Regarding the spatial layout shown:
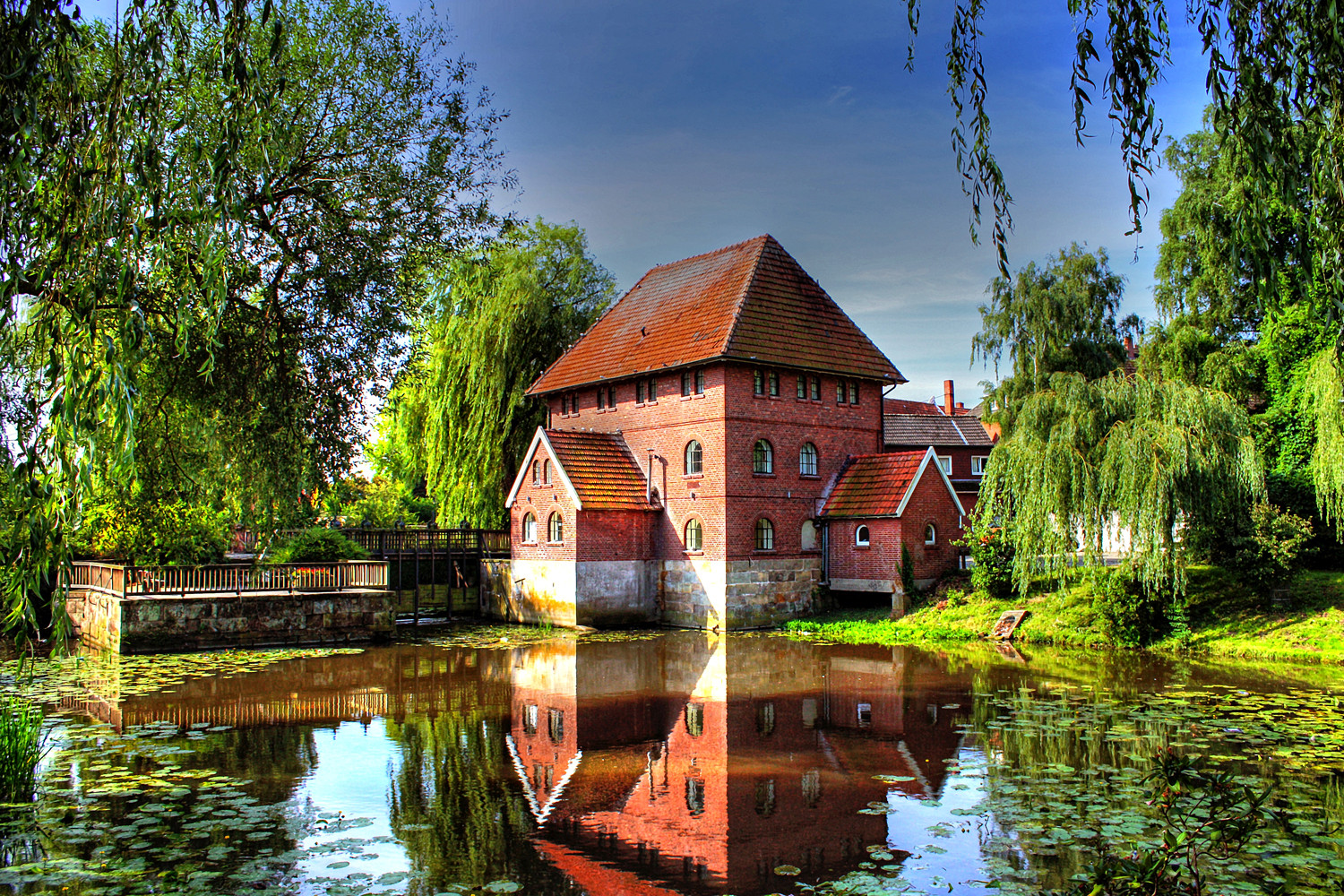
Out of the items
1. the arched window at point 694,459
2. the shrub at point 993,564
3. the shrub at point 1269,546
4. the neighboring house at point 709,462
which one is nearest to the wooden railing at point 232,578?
the neighboring house at point 709,462

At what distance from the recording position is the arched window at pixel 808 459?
26.7m

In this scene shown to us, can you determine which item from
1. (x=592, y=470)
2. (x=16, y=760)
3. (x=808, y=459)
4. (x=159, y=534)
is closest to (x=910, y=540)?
(x=808, y=459)

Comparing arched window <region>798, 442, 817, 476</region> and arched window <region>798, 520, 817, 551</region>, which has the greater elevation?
arched window <region>798, 442, 817, 476</region>

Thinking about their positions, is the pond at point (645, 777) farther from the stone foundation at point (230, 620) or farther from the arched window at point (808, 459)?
the arched window at point (808, 459)

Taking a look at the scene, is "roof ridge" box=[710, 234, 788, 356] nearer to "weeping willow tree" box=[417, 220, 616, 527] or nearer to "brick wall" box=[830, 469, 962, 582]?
"brick wall" box=[830, 469, 962, 582]

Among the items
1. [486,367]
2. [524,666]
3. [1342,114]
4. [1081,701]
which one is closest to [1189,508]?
[1081,701]

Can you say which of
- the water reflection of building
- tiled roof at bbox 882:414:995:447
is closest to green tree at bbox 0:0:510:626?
the water reflection of building

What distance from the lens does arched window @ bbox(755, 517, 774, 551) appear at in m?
25.5

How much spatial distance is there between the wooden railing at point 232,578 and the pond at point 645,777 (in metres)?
3.86

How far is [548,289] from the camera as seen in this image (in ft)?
114

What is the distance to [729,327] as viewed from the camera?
82.8 feet

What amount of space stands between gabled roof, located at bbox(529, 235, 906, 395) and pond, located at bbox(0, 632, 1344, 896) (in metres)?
10.8

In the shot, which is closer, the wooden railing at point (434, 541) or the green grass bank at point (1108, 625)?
the green grass bank at point (1108, 625)

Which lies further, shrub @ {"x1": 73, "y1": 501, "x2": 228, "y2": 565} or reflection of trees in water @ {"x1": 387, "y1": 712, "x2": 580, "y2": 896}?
shrub @ {"x1": 73, "y1": 501, "x2": 228, "y2": 565}
